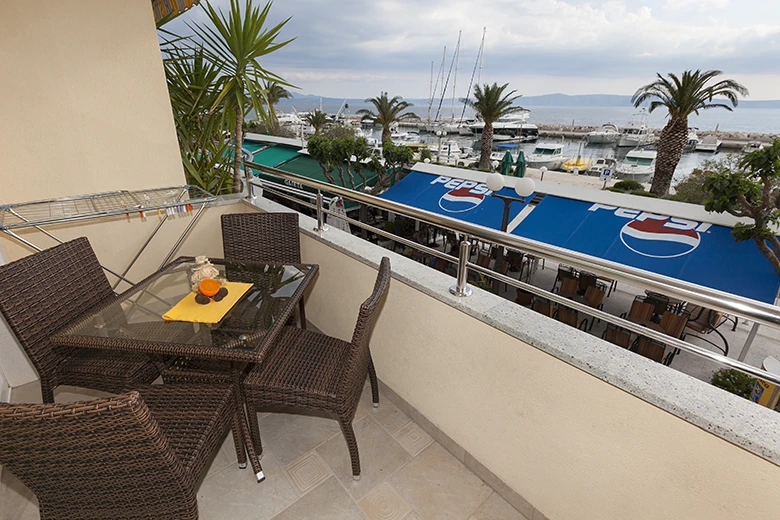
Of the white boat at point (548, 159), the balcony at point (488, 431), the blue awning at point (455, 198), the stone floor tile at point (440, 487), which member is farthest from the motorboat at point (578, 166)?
the stone floor tile at point (440, 487)

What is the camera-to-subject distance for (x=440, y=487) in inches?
62.7

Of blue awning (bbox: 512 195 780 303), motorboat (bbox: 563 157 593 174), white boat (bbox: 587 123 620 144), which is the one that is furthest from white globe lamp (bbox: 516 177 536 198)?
white boat (bbox: 587 123 620 144)

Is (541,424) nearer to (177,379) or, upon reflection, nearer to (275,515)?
(275,515)

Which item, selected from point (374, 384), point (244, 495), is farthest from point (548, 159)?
point (244, 495)

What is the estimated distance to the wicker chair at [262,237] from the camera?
226 centimetres

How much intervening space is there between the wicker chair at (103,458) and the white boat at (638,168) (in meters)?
33.2

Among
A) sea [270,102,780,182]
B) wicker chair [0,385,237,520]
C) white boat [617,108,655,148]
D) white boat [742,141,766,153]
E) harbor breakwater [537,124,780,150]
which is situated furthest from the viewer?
harbor breakwater [537,124,780,150]

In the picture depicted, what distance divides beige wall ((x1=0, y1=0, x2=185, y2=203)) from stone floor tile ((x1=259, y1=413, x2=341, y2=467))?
2.04 m

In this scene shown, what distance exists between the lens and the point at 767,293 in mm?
4535

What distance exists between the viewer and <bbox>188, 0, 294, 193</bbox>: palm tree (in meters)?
2.78

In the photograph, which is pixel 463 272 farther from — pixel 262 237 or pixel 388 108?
pixel 388 108

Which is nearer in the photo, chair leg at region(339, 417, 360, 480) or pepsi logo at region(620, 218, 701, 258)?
chair leg at region(339, 417, 360, 480)

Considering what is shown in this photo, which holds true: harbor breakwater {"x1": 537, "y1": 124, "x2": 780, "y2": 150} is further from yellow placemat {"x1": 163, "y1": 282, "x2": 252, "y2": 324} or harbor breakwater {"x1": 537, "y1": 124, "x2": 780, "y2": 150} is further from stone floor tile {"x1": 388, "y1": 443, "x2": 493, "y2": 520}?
yellow placemat {"x1": 163, "y1": 282, "x2": 252, "y2": 324}

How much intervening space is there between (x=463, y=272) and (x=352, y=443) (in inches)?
35.7
